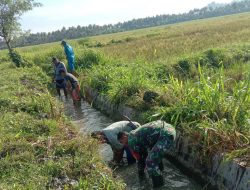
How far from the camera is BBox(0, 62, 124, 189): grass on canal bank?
5.32m

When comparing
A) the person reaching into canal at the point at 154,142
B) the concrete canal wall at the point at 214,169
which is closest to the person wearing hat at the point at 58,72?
the concrete canal wall at the point at 214,169

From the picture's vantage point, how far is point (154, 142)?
6062 millimetres

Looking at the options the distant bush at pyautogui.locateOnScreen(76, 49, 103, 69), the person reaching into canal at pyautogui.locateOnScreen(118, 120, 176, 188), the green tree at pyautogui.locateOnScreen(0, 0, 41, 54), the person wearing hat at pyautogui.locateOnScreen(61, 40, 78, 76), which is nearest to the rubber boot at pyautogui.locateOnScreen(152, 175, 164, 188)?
the person reaching into canal at pyautogui.locateOnScreen(118, 120, 176, 188)

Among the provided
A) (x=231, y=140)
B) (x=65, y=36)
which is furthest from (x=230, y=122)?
(x=65, y=36)

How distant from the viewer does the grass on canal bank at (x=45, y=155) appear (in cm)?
→ 532

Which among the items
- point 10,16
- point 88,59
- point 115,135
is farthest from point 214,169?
point 10,16

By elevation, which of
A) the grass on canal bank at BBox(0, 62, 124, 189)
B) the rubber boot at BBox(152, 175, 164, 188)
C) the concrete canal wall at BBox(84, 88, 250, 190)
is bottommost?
the rubber boot at BBox(152, 175, 164, 188)

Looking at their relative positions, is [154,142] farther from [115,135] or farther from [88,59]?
[88,59]

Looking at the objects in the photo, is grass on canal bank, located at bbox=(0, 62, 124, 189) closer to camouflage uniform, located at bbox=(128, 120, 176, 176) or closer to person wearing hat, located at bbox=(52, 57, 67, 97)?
camouflage uniform, located at bbox=(128, 120, 176, 176)

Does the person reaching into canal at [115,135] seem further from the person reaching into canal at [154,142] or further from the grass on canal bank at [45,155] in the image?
the person reaching into canal at [154,142]

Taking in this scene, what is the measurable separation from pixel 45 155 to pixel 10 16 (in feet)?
66.9

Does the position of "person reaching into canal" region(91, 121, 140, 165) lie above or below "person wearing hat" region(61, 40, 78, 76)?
below

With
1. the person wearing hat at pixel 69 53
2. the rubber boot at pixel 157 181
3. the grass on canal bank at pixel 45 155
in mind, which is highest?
the person wearing hat at pixel 69 53

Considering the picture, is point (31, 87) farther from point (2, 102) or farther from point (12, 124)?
point (12, 124)
